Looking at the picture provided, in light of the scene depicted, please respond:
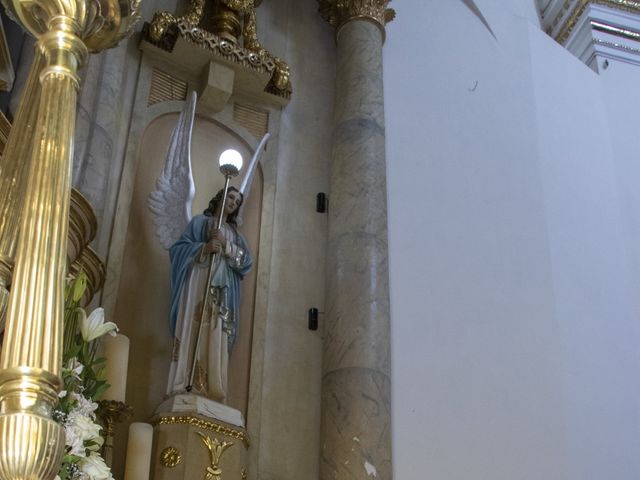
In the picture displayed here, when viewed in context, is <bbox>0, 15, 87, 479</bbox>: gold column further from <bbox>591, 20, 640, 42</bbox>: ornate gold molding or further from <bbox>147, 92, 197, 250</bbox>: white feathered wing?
<bbox>591, 20, 640, 42</bbox>: ornate gold molding

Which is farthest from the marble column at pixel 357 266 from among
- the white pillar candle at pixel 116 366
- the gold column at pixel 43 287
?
the gold column at pixel 43 287

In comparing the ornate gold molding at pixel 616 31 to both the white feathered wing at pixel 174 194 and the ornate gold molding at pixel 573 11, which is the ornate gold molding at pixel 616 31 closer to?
the ornate gold molding at pixel 573 11

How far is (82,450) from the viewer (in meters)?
2.45

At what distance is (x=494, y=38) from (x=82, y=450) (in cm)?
549

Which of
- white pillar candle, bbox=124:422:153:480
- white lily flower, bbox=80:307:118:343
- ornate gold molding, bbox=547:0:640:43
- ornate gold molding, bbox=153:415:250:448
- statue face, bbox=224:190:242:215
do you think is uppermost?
ornate gold molding, bbox=547:0:640:43

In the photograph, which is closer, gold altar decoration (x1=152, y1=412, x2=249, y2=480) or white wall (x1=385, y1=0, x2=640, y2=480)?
gold altar decoration (x1=152, y1=412, x2=249, y2=480)

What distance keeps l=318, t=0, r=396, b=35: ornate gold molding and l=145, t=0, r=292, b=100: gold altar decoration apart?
1.81 feet

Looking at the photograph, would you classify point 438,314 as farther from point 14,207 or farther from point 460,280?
point 14,207

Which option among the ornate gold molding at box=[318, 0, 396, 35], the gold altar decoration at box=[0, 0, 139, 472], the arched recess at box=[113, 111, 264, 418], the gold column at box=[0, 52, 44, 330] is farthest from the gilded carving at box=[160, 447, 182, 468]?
the ornate gold molding at box=[318, 0, 396, 35]

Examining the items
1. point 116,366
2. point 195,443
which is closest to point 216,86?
point 195,443

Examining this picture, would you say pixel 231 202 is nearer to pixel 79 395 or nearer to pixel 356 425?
pixel 356 425

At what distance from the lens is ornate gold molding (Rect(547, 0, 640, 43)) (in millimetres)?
8102

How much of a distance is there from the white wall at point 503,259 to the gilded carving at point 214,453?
1.14 m

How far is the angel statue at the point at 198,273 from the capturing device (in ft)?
14.5
